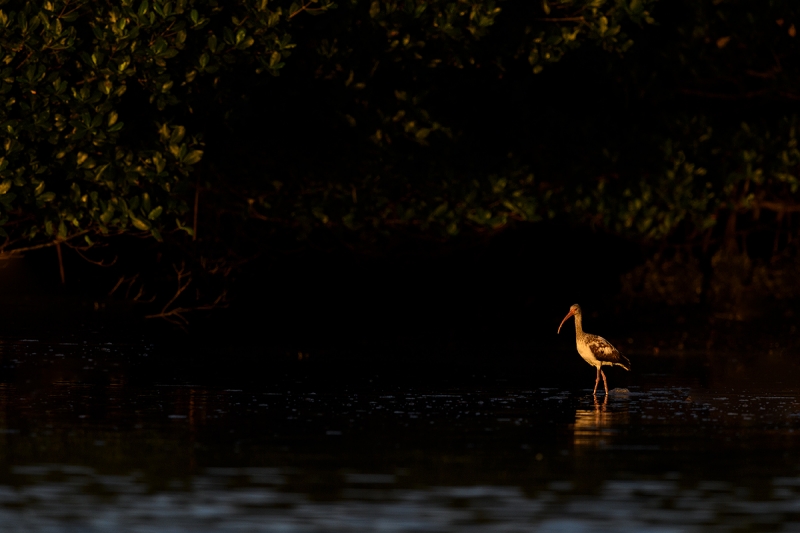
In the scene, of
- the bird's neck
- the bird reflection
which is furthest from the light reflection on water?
the bird's neck

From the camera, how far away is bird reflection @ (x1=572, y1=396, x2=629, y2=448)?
1478cm

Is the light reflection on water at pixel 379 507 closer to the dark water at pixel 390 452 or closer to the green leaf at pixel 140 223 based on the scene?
the dark water at pixel 390 452

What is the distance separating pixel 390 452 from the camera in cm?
1395

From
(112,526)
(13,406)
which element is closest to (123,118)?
(13,406)

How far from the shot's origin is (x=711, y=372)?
22.2 metres

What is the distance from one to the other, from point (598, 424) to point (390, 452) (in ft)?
9.29

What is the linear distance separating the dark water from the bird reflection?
3 centimetres

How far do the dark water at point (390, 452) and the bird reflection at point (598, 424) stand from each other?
0.09 ft

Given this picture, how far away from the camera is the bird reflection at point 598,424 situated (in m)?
14.8

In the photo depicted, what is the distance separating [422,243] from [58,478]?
65.1ft

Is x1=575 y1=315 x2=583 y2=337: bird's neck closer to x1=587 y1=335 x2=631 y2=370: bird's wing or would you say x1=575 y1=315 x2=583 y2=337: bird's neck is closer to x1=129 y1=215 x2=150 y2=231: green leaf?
x1=587 y1=335 x2=631 y2=370: bird's wing

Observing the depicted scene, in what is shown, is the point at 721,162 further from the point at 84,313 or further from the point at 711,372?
the point at 84,313

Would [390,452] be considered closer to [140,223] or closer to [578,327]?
[140,223]

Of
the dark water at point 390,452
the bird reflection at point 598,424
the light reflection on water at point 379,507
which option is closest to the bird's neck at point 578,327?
the dark water at point 390,452
